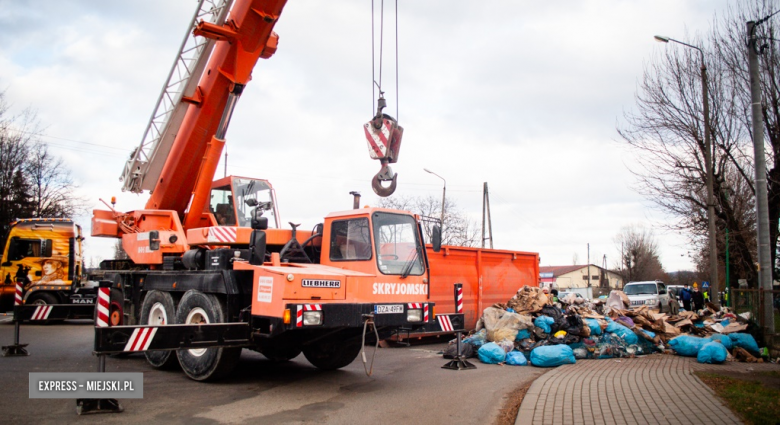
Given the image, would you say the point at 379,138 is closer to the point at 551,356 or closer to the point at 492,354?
the point at 492,354

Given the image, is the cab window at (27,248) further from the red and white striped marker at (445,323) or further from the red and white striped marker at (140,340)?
the red and white striped marker at (445,323)

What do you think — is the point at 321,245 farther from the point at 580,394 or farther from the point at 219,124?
the point at 580,394

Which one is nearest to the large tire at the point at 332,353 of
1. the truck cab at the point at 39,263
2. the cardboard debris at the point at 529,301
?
the cardboard debris at the point at 529,301

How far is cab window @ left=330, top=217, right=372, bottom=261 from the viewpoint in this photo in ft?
26.8

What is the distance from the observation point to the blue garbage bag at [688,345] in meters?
11.6

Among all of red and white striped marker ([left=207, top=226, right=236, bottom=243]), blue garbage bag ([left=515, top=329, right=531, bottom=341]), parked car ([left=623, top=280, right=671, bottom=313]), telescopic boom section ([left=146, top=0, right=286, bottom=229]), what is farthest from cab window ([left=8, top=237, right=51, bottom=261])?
parked car ([left=623, top=280, right=671, bottom=313])

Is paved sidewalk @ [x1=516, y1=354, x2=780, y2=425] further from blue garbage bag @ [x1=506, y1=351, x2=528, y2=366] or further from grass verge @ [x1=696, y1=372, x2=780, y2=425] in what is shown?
blue garbage bag @ [x1=506, y1=351, x2=528, y2=366]

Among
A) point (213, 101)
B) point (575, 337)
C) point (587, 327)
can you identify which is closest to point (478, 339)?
point (575, 337)

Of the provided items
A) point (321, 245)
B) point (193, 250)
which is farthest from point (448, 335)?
point (193, 250)

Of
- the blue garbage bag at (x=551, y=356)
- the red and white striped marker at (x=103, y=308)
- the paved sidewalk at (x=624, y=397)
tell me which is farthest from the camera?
the blue garbage bag at (x=551, y=356)

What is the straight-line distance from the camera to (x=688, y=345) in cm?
1168

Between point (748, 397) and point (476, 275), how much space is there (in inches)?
305

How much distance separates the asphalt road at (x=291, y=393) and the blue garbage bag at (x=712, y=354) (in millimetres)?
3253

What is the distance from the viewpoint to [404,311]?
7836mm
